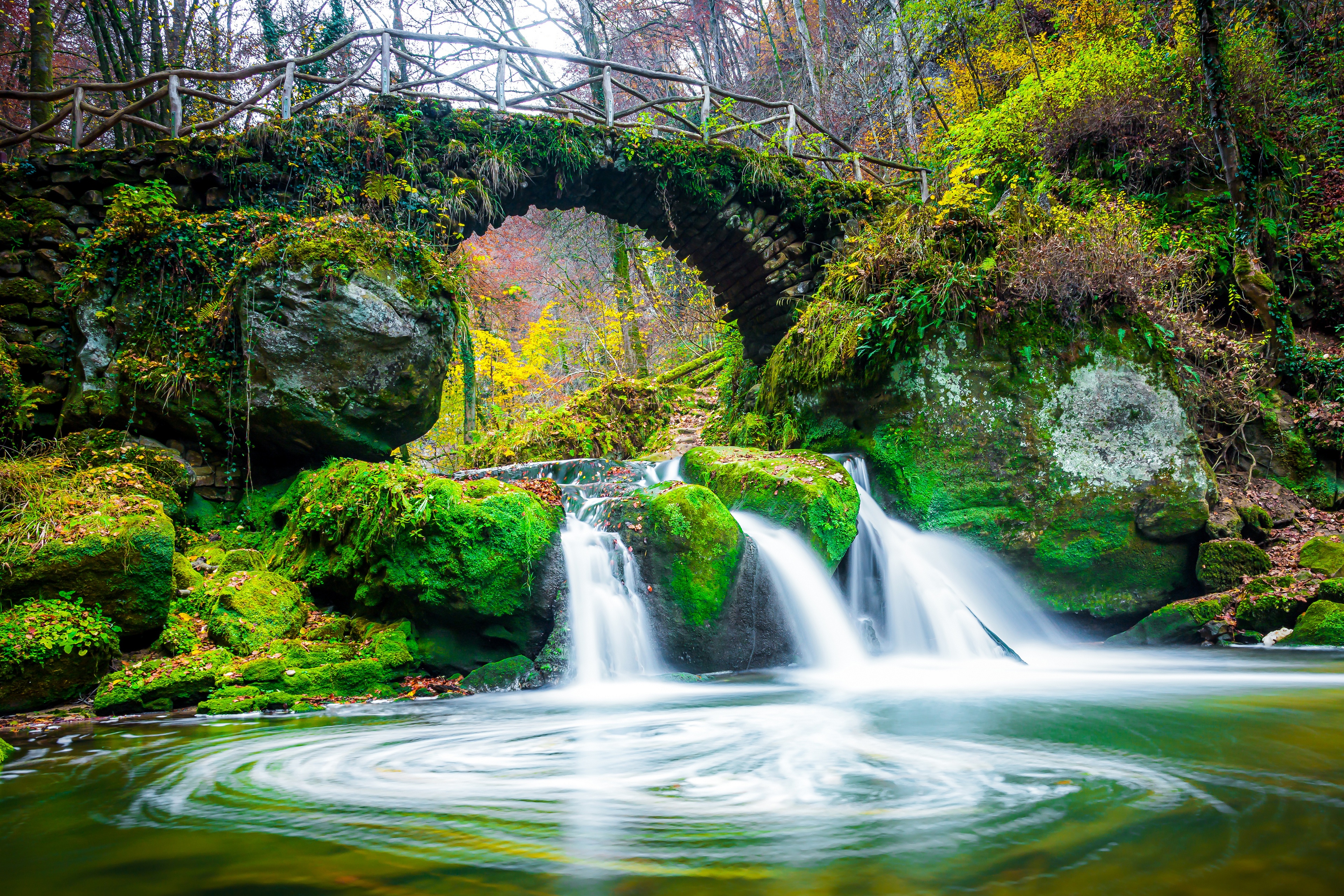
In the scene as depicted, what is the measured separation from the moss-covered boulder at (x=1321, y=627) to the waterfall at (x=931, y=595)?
201 centimetres

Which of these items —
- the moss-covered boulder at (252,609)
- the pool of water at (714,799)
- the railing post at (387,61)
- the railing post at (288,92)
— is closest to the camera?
the pool of water at (714,799)

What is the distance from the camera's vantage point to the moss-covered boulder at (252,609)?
484cm

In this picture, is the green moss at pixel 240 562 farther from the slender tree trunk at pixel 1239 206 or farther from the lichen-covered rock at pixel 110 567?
the slender tree trunk at pixel 1239 206

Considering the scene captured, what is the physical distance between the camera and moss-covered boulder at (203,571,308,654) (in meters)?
4.84

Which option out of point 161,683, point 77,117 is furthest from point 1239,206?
→ point 77,117

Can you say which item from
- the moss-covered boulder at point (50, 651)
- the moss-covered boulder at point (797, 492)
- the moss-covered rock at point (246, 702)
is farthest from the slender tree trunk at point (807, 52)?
the moss-covered boulder at point (50, 651)

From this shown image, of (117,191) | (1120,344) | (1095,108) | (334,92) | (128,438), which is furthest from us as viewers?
(1095,108)

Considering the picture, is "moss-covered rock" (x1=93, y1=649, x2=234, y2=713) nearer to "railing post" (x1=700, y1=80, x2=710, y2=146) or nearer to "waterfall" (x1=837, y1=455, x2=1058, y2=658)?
"waterfall" (x1=837, y1=455, x2=1058, y2=658)

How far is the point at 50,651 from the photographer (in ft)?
13.2

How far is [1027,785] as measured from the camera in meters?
2.15

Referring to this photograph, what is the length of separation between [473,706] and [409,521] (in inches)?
61.9

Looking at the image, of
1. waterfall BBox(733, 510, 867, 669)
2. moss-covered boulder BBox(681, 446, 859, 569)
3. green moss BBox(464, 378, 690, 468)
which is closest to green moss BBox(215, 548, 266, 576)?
moss-covered boulder BBox(681, 446, 859, 569)

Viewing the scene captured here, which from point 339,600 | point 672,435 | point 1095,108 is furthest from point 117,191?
point 1095,108

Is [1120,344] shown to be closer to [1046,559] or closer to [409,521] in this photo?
[1046,559]
